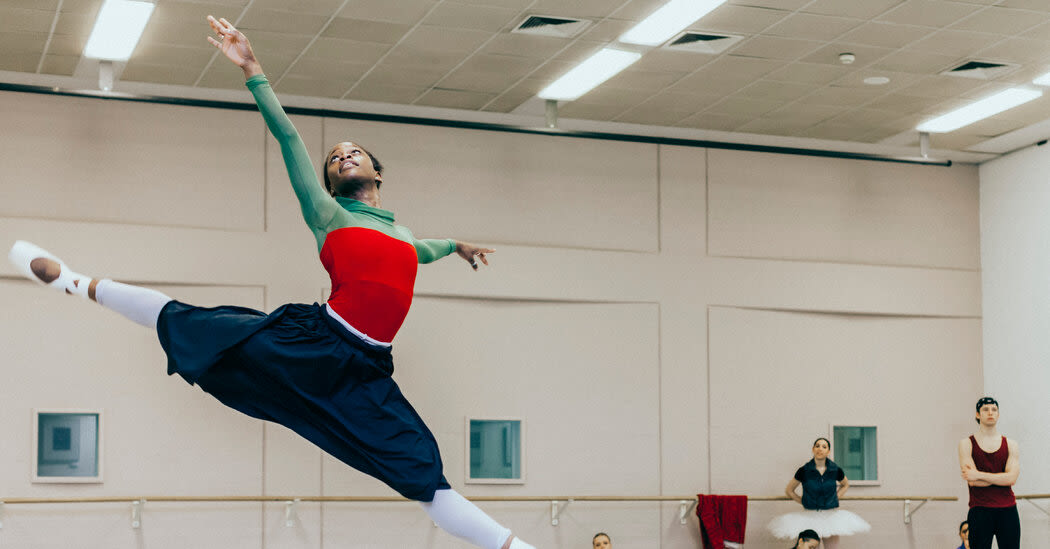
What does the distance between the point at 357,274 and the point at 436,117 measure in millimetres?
6556

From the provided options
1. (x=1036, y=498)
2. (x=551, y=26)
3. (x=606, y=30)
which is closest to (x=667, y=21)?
(x=606, y=30)

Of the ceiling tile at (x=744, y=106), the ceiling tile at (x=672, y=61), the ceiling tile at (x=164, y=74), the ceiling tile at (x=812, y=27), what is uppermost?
the ceiling tile at (x=812, y=27)

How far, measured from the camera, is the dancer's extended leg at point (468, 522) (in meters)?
3.72

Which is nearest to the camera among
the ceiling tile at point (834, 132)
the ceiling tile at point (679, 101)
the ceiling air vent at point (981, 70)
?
the ceiling air vent at point (981, 70)

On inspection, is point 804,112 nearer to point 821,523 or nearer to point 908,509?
point 821,523

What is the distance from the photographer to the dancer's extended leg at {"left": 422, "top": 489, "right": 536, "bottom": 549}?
12.2ft

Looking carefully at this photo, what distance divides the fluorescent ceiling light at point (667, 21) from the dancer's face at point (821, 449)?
3801 mm

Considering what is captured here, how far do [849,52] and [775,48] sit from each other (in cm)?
55

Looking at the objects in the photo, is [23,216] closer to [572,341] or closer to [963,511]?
[572,341]

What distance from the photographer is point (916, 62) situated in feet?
29.7

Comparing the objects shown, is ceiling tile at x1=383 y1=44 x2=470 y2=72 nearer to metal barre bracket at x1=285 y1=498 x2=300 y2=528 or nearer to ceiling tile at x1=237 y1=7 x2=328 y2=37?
ceiling tile at x1=237 y1=7 x2=328 y2=37

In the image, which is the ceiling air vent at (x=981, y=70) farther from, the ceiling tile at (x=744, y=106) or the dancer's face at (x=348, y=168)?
the dancer's face at (x=348, y=168)

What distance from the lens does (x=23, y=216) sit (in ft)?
29.6

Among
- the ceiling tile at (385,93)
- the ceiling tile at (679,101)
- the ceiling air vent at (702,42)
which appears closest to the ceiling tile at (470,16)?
the ceiling air vent at (702,42)
